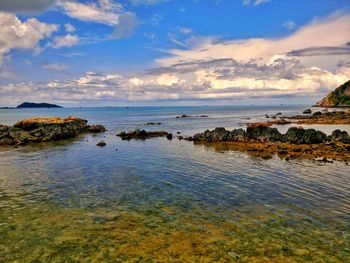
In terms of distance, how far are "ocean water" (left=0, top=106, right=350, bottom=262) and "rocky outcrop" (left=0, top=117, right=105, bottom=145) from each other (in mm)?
25817

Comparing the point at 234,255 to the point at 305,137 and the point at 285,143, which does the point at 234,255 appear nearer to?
the point at 285,143

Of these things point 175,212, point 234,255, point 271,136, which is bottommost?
point 234,255

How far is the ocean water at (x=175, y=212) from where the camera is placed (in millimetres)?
16750

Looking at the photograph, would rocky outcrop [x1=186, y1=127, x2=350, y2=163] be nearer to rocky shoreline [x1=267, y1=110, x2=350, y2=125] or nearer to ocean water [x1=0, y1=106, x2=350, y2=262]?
ocean water [x1=0, y1=106, x2=350, y2=262]

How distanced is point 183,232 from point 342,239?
9364 mm

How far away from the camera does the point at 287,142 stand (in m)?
58.3

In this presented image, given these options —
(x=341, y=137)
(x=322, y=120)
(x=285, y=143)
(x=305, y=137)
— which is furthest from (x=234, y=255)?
(x=322, y=120)

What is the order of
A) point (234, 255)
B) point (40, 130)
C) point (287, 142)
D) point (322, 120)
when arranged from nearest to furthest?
point (234, 255) < point (287, 142) < point (40, 130) < point (322, 120)

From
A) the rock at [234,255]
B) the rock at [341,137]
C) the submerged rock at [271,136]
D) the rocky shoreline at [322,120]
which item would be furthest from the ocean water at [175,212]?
the rocky shoreline at [322,120]

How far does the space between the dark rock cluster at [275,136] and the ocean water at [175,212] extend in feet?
58.3

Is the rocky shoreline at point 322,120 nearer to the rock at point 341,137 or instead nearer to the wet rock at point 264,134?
the wet rock at point 264,134

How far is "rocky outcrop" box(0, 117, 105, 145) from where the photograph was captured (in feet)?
213

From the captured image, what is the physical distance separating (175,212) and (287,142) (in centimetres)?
4147

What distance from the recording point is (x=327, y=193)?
2725cm
